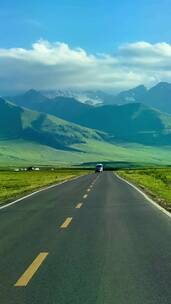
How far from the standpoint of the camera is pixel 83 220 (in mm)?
20094

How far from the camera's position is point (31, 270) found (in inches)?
435

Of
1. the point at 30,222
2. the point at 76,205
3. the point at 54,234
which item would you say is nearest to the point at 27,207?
the point at 76,205

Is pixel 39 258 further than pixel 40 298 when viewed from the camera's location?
Yes

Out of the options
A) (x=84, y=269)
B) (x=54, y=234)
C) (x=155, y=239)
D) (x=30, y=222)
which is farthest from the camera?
(x=30, y=222)

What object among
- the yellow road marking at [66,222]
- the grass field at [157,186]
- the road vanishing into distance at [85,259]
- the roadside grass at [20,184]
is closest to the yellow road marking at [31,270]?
the road vanishing into distance at [85,259]

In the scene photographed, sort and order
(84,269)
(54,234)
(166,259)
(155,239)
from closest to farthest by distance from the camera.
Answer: (84,269) < (166,259) < (155,239) < (54,234)

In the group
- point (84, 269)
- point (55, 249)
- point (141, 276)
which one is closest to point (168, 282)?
point (141, 276)

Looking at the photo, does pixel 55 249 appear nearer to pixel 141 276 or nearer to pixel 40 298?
pixel 141 276

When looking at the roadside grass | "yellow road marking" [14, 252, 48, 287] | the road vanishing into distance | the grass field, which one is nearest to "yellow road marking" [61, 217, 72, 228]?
the road vanishing into distance

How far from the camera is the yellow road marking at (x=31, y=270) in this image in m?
10.0

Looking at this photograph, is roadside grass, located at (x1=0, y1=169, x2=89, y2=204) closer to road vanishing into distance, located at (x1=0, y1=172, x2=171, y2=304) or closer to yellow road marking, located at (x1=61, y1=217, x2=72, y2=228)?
yellow road marking, located at (x1=61, y1=217, x2=72, y2=228)

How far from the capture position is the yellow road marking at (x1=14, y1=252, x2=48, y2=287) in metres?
10.0

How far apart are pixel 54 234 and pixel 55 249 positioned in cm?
273

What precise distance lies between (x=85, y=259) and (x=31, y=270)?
1530 millimetres
